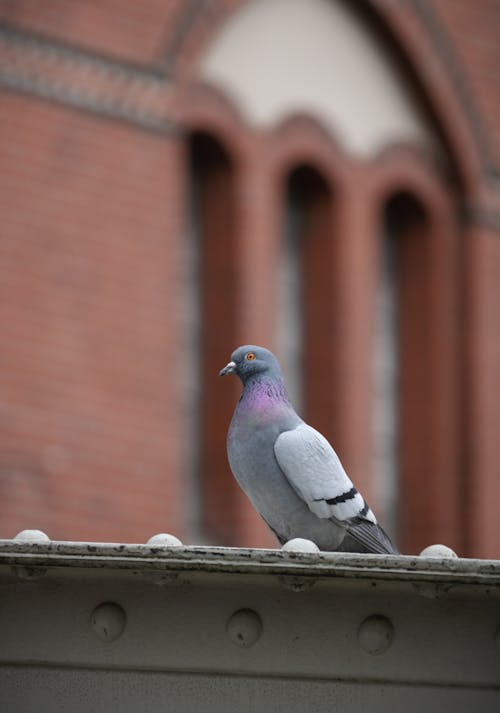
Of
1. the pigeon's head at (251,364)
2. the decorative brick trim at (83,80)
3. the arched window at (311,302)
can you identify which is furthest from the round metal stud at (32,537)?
the arched window at (311,302)

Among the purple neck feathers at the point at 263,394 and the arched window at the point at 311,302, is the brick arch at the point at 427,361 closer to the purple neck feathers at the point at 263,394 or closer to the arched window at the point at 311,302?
the arched window at the point at 311,302

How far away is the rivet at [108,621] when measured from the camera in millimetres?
4160

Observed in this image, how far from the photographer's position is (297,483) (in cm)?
537

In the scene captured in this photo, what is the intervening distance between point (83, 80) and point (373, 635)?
11.8 meters

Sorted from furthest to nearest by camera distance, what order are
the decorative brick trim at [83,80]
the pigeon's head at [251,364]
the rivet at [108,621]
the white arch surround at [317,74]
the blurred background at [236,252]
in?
the white arch surround at [317,74], the blurred background at [236,252], the decorative brick trim at [83,80], the pigeon's head at [251,364], the rivet at [108,621]

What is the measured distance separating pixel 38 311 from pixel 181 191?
→ 198 centimetres

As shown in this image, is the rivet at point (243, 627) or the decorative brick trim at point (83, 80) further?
the decorative brick trim at point (83, 80)

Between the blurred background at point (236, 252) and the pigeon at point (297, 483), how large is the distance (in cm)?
884

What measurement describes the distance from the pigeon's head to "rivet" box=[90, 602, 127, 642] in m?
1.56

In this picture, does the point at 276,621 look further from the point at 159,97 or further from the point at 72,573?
the point at 159,97

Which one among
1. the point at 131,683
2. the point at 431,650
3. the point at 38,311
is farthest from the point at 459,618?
the point at 38,311

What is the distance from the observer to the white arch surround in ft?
56.6

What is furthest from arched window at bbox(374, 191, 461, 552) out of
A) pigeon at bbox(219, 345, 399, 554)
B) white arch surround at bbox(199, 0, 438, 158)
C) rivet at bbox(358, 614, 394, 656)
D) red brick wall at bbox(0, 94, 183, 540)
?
rivet at bbox(358, 614, 394, 656)

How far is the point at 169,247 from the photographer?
16250 mm
